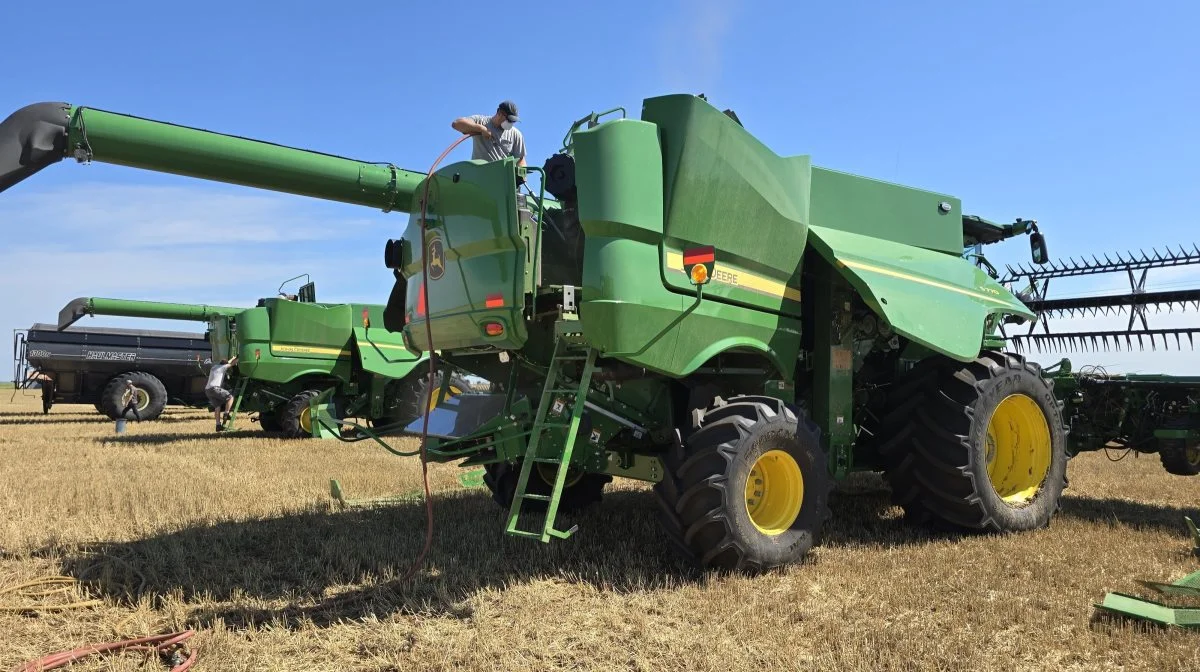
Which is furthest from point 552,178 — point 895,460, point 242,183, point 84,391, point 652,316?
point 84,391

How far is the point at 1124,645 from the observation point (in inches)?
120

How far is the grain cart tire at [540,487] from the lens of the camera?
5.73 m

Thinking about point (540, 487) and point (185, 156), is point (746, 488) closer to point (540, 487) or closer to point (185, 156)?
point (540, 487)

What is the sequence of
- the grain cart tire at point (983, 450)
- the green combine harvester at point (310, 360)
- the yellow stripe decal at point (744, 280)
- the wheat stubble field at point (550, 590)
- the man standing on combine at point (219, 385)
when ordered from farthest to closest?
1. the man standing on combine at point (219, 385)
2. the green combine harvester at point (310, 360)
3. the grain cart tire at point (983, 450)
4. the yellow stripe decal at point (744, 280)
5. the wheat stubble field at point (550, 590)

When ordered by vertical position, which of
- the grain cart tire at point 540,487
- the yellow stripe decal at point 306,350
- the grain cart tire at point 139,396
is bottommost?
the grain cart tire at point 139,396

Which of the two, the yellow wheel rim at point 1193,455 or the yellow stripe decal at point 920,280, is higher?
the yellow stripe decal at point 920,280

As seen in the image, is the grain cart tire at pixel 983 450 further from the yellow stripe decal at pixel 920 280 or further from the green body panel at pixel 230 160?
the green body panel at pixel 230 160

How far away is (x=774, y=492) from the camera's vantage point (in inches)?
175

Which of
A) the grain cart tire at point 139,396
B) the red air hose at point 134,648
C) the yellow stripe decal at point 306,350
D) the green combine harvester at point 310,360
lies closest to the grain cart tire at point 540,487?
the red air hose at point 134,648

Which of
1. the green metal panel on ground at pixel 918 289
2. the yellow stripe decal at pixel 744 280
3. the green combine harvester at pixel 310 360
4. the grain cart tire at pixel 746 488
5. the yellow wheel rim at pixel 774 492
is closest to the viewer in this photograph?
the grain cart tire at pixel 746 488

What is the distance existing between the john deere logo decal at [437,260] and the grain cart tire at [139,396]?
1541cm

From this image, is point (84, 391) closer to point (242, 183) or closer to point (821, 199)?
point (242, 183)

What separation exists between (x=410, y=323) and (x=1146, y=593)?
429 centimetres

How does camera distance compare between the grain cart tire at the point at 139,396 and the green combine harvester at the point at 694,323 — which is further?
the grain cart tire at the point at 139,396
